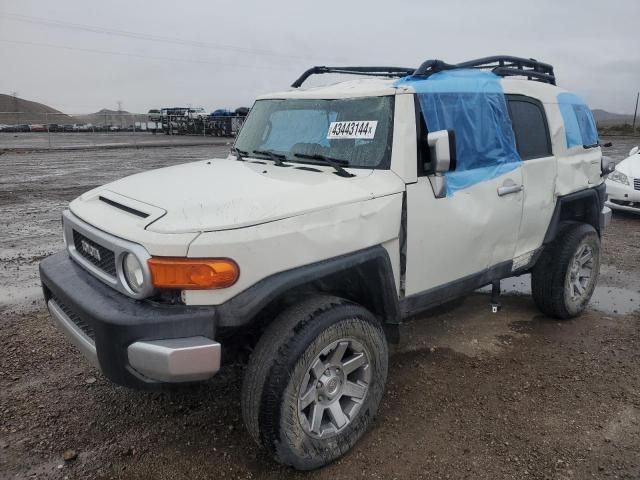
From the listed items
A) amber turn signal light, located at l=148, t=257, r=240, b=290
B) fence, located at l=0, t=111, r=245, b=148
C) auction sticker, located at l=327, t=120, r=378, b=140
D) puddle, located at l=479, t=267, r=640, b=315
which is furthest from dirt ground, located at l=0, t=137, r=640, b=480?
fence, located at l=0, t=111, r=245, b=148

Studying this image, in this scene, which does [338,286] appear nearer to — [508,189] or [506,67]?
[508,189]

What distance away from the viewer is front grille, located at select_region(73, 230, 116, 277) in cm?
270

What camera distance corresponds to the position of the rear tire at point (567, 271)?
455 cm

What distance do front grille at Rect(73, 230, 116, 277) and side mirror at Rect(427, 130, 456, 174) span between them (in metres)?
1.87

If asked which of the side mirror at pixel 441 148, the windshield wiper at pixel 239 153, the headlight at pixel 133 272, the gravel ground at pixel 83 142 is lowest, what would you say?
the gravel ground at pixel 83 142

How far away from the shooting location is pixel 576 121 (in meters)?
4.79

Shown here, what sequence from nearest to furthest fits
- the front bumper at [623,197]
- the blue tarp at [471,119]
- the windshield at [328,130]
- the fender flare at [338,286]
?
the fender flare at [338,286]
the windshield at [328,130]
the blue tarp at [471,119]
the front bumper at [623,197]

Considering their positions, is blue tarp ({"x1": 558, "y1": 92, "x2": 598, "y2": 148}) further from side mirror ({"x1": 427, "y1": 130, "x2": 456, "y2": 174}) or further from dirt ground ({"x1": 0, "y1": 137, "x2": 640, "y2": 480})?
side mirror ({"x1": 427, "y1": 130, "x2": 456, "y2": 174})

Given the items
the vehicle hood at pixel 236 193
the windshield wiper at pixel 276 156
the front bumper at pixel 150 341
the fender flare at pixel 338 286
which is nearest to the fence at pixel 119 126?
the windshield wiper at pixel 276 156

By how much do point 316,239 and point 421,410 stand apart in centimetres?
147

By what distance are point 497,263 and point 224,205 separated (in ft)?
7.56

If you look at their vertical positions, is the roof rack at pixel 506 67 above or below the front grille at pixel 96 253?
above

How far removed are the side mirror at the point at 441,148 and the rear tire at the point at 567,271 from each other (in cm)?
196

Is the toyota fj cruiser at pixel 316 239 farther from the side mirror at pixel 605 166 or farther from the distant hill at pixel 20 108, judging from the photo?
the distant hill at pixel 20 108
